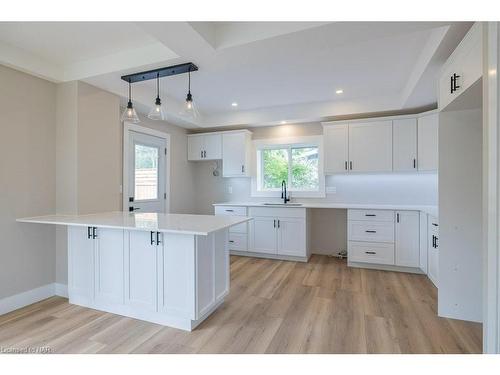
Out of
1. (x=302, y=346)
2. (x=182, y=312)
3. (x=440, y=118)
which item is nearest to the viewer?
(x=302, y=346)

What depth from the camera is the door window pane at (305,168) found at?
455cm

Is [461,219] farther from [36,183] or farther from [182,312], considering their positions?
→ [36,183]

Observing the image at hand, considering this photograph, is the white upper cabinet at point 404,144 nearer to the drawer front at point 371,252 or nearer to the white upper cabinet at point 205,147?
the drawer front at point 371,252

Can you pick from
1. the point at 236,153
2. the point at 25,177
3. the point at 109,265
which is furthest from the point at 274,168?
the point at 25,177

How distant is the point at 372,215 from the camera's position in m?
3.75

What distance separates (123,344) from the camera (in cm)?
194

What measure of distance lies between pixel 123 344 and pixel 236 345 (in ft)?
2.76

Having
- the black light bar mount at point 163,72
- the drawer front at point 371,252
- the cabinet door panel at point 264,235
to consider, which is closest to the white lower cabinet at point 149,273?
the black light bar mount at point 163,72

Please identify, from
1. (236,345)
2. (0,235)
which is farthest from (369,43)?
(0,235)

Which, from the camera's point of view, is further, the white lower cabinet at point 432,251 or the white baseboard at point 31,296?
the white lower cabinet at point 432,251

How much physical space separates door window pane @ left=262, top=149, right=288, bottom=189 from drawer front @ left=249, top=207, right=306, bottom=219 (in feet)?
2.31

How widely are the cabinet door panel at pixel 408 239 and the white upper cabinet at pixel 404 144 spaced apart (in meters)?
0.69

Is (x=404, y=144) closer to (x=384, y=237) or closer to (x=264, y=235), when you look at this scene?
(x=384, y=237)

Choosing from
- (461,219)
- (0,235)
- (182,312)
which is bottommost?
(182,312)
